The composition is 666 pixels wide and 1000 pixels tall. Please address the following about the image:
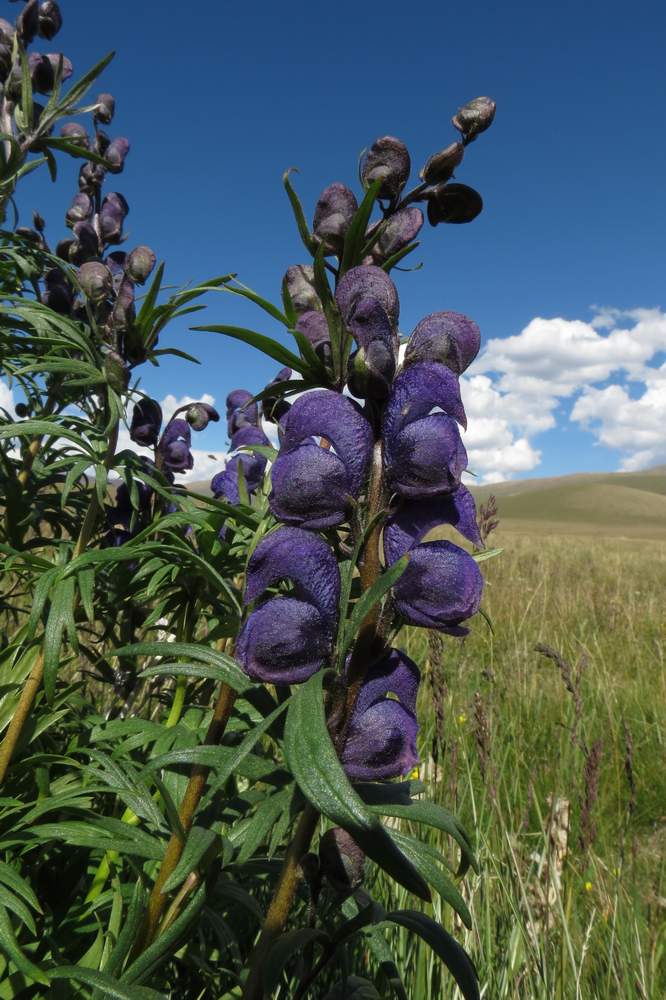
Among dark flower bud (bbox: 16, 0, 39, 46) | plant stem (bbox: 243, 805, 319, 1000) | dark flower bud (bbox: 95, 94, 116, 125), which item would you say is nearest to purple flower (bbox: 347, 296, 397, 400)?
plant stem (bbox: 243, 805, 319, 1000)

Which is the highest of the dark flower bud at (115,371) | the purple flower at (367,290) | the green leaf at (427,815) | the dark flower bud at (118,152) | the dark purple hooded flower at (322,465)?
the dark flower bud at (118,152)

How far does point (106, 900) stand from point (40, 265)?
195 centimetres

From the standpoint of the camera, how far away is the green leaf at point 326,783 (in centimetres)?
72

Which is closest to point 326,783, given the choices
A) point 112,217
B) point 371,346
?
point 371,346

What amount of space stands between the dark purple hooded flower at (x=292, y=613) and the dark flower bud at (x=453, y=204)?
2.22 ft

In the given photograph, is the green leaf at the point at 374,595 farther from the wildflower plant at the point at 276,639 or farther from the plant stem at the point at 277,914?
the plant stem at the point at 277,914

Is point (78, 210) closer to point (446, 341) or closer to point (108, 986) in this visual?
point (446, 341)

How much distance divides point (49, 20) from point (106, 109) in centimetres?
40

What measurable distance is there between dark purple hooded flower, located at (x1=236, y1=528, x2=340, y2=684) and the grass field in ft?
3.51

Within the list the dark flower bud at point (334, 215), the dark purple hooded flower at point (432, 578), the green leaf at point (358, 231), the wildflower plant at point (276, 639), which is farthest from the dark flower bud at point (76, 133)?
the dark purple hooded flower at point (432, 578)

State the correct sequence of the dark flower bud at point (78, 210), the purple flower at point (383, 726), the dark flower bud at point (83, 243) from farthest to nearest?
1. the dark flower bud at point (78, 210)
2. the dark flower bud at point (83, 243)
3. the purple flower at point (383, 726)

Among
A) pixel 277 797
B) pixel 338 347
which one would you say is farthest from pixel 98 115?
pixel 277 797

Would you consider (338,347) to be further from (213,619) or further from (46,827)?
(46,827)

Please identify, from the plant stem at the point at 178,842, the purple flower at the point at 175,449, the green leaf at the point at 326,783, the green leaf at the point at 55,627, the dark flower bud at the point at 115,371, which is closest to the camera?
the green leaf at the point at 326,783
